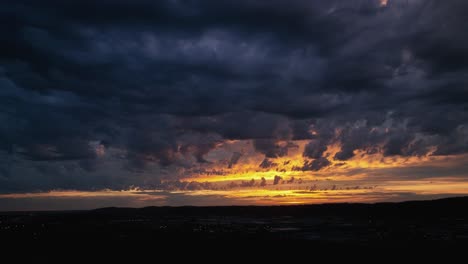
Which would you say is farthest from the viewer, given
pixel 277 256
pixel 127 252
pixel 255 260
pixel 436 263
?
pixel 127 252

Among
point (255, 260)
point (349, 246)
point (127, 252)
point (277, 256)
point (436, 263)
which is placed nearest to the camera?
point (436, 263)

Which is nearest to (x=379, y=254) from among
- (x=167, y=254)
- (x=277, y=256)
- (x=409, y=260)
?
(x=409, y=260)

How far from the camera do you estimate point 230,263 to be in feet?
96.5

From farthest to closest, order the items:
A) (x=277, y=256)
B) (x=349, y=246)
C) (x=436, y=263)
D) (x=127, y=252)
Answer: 1. (x=349, y=246)
2. (x=127, y=252)
3. (x=277, y=256)
4. (x=436, y=263)

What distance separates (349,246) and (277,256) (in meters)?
11.3

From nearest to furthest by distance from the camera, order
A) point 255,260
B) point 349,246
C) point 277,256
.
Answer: point 255,260
point 277,256
point 349,246

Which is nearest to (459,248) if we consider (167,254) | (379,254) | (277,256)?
(379,254)

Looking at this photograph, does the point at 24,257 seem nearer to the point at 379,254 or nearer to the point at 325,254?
the point at 325,254

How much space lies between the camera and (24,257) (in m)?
33.4

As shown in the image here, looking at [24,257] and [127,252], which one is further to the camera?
[127,252]

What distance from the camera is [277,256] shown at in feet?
108

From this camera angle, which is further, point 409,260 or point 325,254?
point 325,254

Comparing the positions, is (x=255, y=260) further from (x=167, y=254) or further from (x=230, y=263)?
(x=167, y=254)

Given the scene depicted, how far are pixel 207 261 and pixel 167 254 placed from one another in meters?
5.88
